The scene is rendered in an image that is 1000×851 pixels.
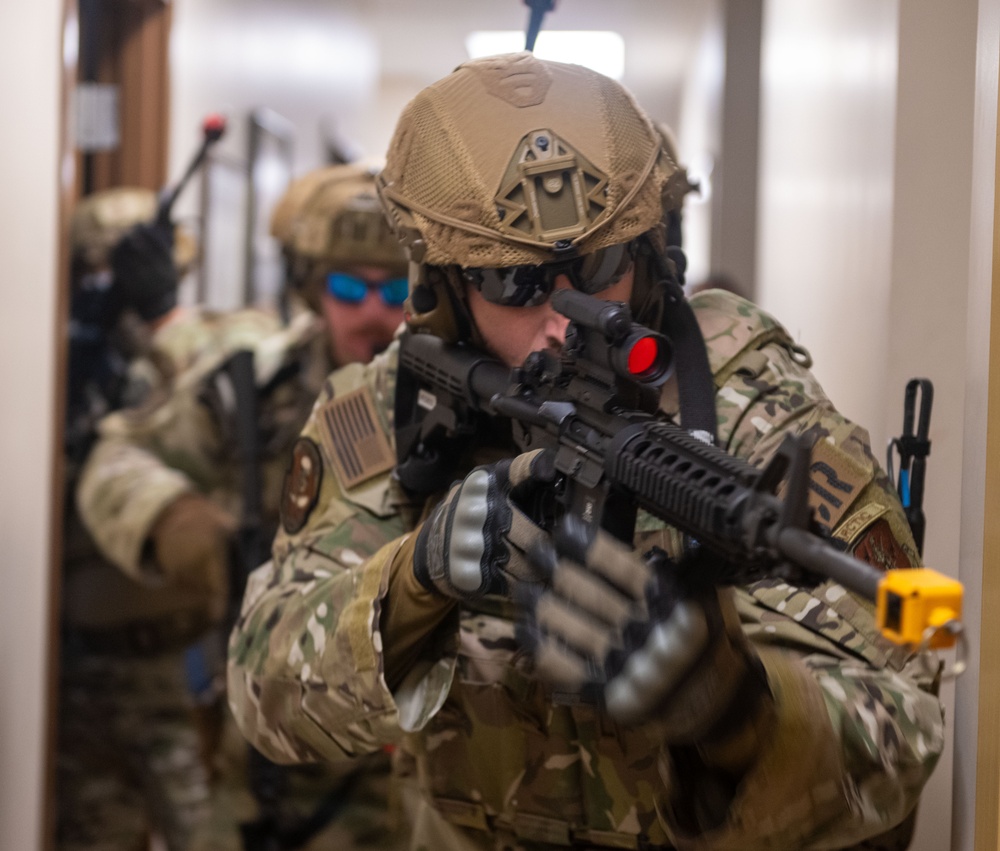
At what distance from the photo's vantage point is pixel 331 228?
2.44 m

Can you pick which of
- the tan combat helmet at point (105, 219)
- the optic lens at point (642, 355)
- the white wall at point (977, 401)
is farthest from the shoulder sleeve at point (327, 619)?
the tan combat helmet at point (105, 219)

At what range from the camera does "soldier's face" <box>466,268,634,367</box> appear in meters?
1.19

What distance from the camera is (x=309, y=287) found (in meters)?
2.56

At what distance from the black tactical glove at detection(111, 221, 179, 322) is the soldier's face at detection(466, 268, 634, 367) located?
1.81 m

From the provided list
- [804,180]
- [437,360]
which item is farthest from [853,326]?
[437,360]

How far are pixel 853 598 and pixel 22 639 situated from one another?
1663mm

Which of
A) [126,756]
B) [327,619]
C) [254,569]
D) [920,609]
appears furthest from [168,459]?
[920,609]

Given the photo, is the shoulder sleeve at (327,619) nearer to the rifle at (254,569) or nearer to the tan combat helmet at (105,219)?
the rifle at (254,569)

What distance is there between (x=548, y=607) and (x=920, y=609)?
1.04ft

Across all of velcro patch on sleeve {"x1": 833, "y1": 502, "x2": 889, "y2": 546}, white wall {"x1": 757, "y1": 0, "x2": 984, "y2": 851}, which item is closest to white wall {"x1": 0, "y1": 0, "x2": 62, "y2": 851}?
white wall {"x1": 757, "y1": 0, "x2": 984, "y2": 851}

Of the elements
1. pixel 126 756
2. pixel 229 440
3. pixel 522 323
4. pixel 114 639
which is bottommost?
pixel 126 756

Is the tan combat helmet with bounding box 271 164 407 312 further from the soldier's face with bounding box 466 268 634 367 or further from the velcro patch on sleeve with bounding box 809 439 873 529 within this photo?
the velcro patch on sleeve with bounding box 809 439 873 529

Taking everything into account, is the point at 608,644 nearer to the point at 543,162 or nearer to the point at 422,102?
the point at 543,162

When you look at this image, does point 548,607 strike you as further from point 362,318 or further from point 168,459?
point 168,459
